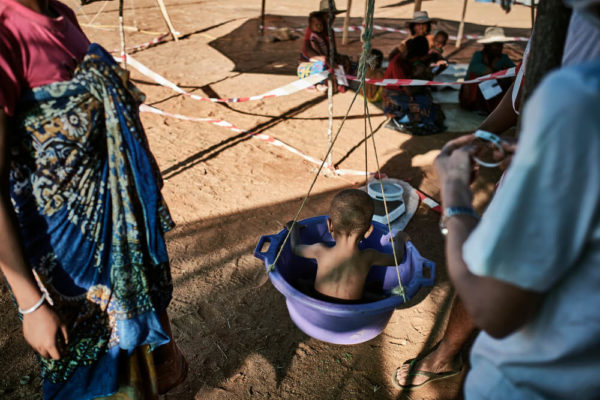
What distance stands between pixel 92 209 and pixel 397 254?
5.44ft

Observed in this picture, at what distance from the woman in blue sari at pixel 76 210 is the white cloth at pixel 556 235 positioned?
1202 millimetres

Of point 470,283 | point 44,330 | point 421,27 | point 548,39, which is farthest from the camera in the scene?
point 421,27

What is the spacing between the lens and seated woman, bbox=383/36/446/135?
559 cm

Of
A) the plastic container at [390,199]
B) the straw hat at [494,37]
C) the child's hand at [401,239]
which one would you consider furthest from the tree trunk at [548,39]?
the straw hat at [494,37]

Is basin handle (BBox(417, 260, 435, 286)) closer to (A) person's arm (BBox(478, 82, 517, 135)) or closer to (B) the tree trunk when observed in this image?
(A) person's arm (BBox(478, 82, 517, 135))

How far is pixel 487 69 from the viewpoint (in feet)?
20.4

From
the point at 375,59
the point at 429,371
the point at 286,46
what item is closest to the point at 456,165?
the point at 429,371

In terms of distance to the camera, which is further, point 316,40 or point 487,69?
point 316,40

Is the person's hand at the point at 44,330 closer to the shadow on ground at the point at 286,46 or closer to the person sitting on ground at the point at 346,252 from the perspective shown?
the person sitting on ground at the point at 346,252

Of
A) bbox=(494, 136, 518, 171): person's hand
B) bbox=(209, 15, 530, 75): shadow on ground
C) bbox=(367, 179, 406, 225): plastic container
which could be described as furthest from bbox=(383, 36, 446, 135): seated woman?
bbox=(494, 136, 518, 171): person's hand

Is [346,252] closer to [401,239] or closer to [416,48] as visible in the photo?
[401,239]

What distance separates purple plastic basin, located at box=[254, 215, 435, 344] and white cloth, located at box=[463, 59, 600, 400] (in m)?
1.07

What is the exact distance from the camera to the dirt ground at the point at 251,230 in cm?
238

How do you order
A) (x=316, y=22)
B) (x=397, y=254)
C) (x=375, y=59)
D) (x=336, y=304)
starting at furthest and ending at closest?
(x=316, y=22), (x=375, y=59), (x=397, y=254), (x=336, y=304)
